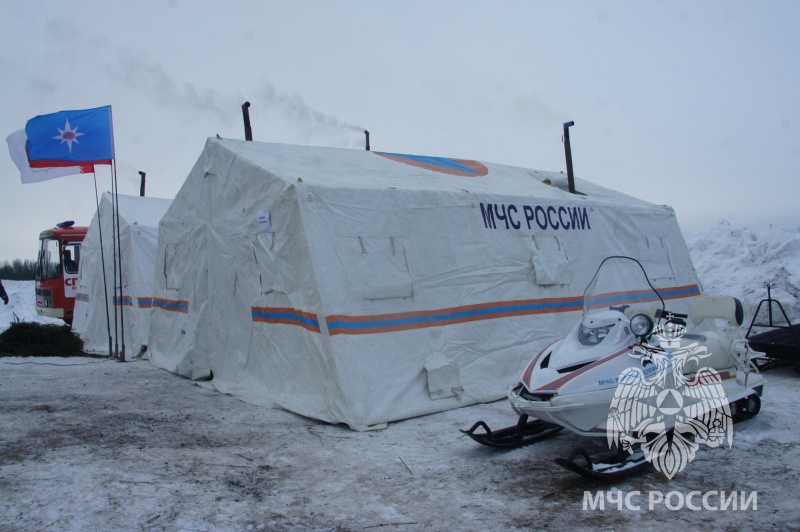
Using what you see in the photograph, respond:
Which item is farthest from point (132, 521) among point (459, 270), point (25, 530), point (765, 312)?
point (765, 312)

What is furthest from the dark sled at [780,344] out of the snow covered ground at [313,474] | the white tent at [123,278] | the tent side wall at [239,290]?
the white tent at [123,278]

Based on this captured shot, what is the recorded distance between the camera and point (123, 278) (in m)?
14.0

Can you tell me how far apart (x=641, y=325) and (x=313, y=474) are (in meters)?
3.17

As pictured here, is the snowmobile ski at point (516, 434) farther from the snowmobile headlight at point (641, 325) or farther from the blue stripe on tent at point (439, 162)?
the blue stripe on tent at point (439, 162)

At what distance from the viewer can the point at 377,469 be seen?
5281 mm

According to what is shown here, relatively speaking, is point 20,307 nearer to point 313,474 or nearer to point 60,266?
point 60,266

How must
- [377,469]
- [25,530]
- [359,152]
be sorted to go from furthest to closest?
1. [359,152]
2. [377,469]
3. [25,530]

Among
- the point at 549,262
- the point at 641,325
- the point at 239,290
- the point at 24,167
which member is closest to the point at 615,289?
the point at 549,262

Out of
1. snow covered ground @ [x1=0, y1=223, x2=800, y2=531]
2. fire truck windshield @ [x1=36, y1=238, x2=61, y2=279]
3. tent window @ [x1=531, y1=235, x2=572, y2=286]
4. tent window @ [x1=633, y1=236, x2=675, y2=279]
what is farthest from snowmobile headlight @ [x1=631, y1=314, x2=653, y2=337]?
fire truck windshield @ [x1=36, y1=238, x2=61, y2=279]

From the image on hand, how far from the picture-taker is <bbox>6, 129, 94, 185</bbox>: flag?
11.4 metres

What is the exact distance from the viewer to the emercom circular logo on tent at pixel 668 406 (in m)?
5.18

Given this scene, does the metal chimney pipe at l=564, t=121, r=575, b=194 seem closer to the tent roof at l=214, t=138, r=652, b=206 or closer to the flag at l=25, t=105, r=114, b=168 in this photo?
the tent roof at l=214, t=138, r=652, b=206

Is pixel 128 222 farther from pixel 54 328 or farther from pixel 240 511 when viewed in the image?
pixel 240 511

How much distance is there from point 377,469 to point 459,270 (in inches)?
139
